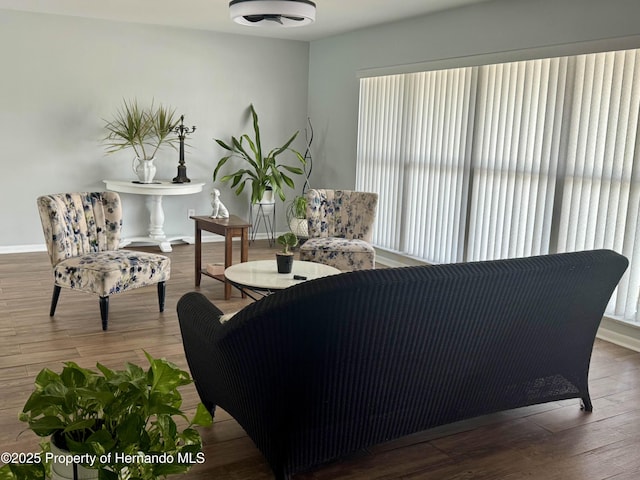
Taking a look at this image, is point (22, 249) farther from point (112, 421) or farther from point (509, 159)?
point (112, 421)

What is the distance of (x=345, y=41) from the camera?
21.8 feet

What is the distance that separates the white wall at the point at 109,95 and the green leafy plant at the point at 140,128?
102 mm

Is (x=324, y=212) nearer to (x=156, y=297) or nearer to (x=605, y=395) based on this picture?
(x=156, y=297)

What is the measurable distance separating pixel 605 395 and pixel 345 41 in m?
4.68

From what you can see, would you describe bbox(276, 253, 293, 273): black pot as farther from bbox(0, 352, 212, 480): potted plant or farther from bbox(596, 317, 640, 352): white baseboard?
bbox(0, 352, 212, 480): potted plant

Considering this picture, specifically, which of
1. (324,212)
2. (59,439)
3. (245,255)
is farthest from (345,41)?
(59,439)

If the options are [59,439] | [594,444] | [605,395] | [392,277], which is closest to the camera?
[59,439]

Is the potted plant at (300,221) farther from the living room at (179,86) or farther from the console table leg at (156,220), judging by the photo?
the console table leg at (156,220)

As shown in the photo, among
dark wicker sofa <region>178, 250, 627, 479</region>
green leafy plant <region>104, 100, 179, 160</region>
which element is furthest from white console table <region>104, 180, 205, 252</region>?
dark wicker sofa <region>178, 250, 627, 479</region>

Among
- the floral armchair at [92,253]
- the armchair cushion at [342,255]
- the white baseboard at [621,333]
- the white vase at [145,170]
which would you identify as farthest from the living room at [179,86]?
the white baseboard at [621,333]

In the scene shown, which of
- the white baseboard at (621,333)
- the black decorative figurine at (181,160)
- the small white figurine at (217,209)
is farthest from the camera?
the black decorative figurine at (181,160)

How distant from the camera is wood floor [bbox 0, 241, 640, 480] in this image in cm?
245

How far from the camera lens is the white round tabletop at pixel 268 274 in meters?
3.59

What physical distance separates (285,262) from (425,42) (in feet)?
9.04
